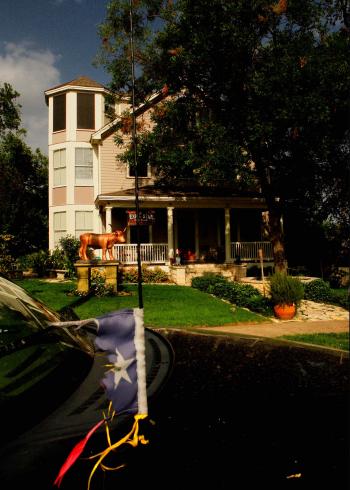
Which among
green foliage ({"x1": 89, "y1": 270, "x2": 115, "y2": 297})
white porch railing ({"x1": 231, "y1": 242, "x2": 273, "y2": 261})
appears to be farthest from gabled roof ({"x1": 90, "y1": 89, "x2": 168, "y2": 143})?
green foliage ({"x1": 89, "y1": 270, "x2": 115, "y2": 297})

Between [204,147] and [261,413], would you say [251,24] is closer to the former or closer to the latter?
[204,147]

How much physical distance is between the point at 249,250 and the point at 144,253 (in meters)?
5.79

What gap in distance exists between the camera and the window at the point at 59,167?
800 inches

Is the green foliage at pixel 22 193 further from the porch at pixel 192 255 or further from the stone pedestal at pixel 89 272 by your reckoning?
the stone pedestal at pixel 89 272

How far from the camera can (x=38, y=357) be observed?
5.07ft

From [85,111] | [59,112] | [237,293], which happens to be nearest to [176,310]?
[237,293]

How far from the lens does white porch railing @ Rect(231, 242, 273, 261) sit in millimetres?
18625

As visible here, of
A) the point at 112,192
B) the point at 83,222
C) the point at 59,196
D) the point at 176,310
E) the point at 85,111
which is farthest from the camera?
the point at 85,111

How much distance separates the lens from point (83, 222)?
65.2 feet

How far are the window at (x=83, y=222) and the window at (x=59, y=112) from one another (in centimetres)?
543

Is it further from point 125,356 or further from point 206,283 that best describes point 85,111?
point 125,356

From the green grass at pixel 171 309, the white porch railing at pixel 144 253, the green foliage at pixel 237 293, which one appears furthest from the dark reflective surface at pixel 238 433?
the white porch railing at pixel 144 253

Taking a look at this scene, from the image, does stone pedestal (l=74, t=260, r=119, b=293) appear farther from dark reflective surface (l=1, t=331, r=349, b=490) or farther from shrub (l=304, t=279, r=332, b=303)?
dark reflective surface (l=1, t=331, r=349, b=490)

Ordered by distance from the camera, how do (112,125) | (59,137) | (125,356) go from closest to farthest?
1. (125,356)
2. (112,125)
3. (59,137)
